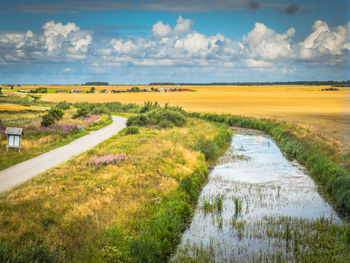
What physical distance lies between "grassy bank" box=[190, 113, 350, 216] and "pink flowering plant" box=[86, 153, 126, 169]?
12.3m

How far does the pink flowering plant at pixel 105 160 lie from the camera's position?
19.6m

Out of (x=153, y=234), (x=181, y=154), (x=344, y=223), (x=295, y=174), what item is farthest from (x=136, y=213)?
(x=295, y=174)

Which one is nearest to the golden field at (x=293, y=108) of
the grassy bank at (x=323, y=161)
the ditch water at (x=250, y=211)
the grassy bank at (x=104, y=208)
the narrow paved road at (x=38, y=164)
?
the grassy bank at (x=323, y=161)

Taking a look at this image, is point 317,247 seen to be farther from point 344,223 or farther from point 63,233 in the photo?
point 63,233

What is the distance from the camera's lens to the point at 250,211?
53.6 feet

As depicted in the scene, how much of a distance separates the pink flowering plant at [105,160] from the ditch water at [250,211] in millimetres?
5624

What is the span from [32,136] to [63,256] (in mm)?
22265

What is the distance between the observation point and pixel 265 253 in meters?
12.0

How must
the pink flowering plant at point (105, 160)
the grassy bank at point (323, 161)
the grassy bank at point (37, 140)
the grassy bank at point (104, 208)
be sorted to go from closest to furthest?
the grassy bank at point (104, 208) < the grassy bank at point (323, 161) < the pink flowering plant at point (105, 160) < the grassy bank at point (37, 140)

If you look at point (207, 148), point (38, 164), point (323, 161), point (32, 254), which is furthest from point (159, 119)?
point (32, 254)

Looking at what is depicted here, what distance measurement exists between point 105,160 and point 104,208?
6846mm

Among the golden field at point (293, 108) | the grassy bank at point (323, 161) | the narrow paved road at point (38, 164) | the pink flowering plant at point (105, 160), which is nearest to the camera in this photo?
the narrow paved road at point (38, 164)

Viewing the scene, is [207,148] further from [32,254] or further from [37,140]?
[32,254]

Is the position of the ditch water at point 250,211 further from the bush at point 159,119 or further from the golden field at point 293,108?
the bush at point 159,119
